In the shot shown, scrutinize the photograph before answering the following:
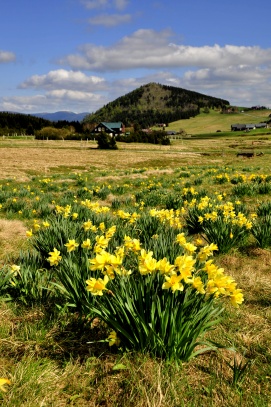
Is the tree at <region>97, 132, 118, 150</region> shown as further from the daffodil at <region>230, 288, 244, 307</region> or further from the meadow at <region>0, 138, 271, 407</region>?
the daffodil at <region>230, 288, 244, 307</region>

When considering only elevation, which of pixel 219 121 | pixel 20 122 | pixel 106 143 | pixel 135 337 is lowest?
pixel 135 337

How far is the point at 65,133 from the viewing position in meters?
93.4

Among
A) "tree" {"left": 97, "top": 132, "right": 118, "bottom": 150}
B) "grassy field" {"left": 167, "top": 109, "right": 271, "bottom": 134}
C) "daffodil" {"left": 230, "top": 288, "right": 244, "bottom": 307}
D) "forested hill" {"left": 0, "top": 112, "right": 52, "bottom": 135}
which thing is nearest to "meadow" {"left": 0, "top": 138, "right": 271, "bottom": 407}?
"daffodil" {"left": 230, "top": 288, "right": 244, "bottom": 307}

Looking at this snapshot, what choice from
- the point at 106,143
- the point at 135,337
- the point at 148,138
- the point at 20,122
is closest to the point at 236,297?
the point at 135,337

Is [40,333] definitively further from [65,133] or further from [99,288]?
[65,133]

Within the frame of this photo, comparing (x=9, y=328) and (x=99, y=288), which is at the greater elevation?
(x=99, y=288)

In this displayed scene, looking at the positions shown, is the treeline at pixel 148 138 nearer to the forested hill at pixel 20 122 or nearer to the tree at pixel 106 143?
the tree at pixel 106 143

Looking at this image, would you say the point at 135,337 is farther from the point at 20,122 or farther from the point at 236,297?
the point at 20,122

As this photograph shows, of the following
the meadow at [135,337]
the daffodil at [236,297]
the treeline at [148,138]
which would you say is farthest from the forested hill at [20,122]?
the daffodil at [236,297]

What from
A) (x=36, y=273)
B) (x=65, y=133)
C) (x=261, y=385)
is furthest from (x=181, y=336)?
(x=65, y=133)

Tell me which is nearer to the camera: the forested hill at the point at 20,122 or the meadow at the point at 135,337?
the meadow at the point at 135,337

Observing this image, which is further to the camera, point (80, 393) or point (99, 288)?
point (99, 288)

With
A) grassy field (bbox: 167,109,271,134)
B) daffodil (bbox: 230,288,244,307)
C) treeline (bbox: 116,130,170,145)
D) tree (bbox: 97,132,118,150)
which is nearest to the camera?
daffodil (bbox: 230,288,244,307)

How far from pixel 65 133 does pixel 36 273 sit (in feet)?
311
